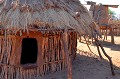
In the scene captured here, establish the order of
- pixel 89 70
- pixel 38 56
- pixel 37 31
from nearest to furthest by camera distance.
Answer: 1. pixel 37 31
2. pixel 38 56
3. pixel 89 70

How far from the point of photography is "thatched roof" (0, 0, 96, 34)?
8188mm

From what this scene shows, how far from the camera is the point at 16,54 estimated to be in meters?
8.78

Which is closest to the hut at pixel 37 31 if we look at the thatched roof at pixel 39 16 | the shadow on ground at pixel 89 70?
the thatched roof at pixel 39 16

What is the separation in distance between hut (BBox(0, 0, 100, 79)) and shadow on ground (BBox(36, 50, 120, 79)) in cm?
41

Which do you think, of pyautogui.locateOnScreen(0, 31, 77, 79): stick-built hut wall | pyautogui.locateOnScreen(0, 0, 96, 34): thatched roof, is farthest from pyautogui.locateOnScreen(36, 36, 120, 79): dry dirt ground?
pyautogui.locateOnScreen(0, 0, 96, 34): thatched roof

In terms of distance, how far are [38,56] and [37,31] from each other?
0.95 meters

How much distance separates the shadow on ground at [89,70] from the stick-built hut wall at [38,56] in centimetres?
41

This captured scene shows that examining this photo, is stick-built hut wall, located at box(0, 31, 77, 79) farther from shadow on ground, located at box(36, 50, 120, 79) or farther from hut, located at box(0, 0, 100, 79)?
shadow on ground, located at box(36, 50, 120, 79)

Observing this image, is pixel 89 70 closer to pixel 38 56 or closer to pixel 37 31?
pixel 38 56

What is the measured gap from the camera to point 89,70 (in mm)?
9898

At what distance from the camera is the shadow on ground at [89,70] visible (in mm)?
9117

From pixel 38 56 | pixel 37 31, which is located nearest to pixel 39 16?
pixel 37 31

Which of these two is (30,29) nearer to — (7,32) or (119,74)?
(7,32)

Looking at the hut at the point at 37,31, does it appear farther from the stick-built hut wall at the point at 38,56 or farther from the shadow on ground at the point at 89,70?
the shadow on ground at the point at 89,70
